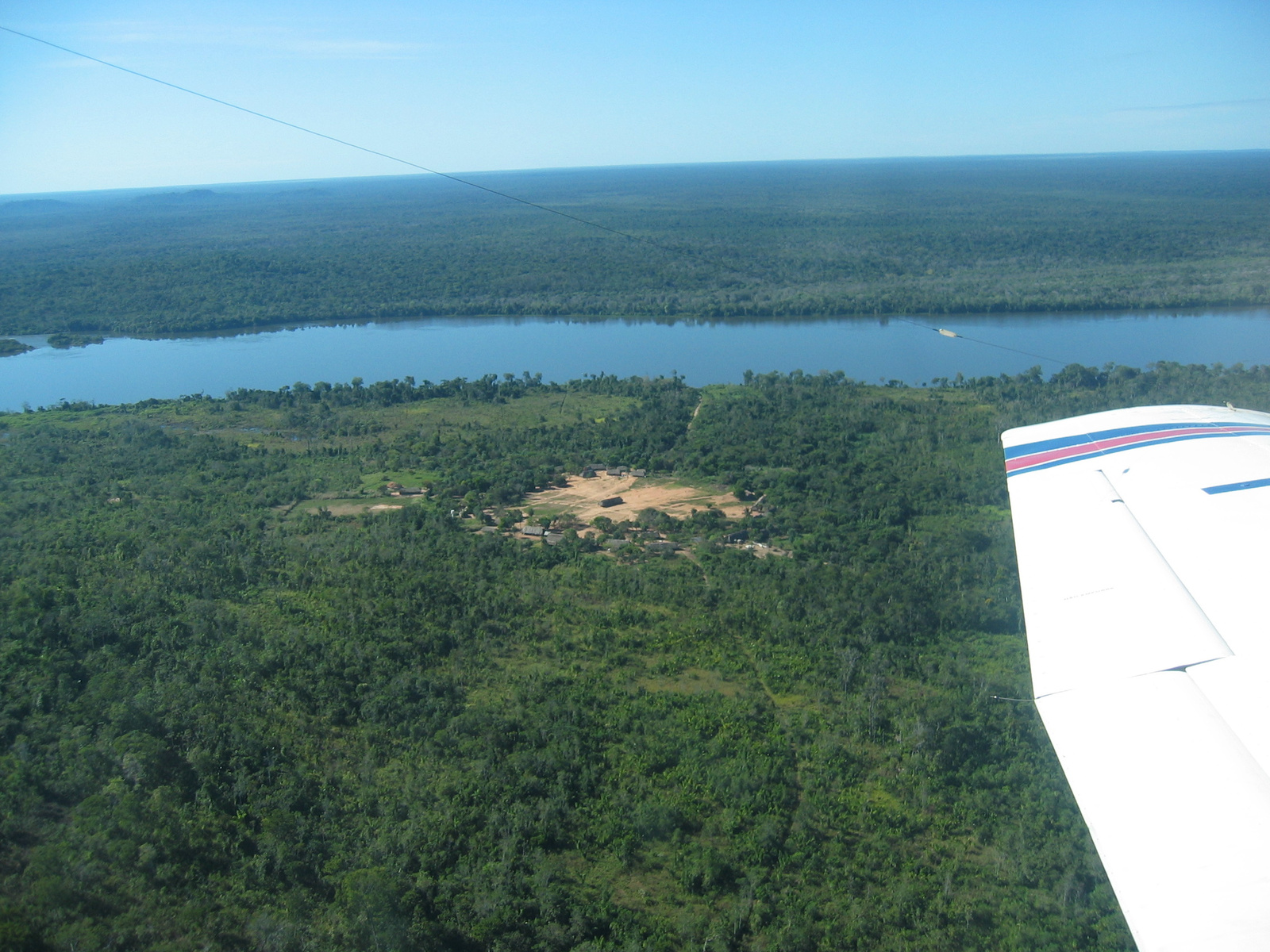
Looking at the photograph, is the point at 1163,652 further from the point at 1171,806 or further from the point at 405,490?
the point at 405,490

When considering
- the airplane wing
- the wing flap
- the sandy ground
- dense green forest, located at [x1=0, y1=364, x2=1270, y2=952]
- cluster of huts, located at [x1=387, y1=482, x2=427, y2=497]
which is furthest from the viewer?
cluster of huts, located at [x1=387, y1=482, x2=427, y2=497]

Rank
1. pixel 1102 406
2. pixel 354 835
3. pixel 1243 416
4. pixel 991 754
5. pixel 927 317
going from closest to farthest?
1. pixel 1243 416
2. pixel 354 835
3. pixel 991 754
4. pixel 1102 406
5. pixel 927 317

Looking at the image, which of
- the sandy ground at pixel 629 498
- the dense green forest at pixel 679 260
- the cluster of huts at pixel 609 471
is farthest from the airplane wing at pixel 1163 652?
the dense green forest at pixel 679 260

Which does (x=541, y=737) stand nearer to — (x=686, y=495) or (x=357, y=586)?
(x=357, y=586)

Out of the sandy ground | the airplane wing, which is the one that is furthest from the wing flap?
the sandy ground

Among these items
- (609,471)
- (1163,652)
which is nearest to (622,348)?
(609,471)

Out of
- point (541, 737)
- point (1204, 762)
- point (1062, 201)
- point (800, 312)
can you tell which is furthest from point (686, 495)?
point (1062, 201)

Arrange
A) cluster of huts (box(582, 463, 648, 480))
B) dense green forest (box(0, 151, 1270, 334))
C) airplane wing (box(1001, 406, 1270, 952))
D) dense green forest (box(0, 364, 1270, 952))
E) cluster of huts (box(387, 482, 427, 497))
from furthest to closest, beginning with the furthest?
1. dense green forest (box(0, 151, 1270, 334))
2. cluster of huts (box(582, 463, 648, 480))
3. cluster of huts (box(387, 482, 427, 497))
4. dense green forest (box(0, 364, 1270, 952))
5. airplane wing (box(1001, 406, 1270, 952))

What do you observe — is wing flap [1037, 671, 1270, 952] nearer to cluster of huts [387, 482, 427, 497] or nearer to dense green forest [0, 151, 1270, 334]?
cluster of huts [387, 482, 427, 497]
